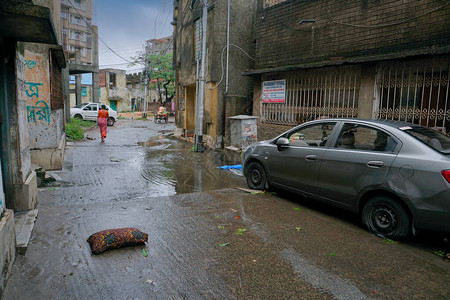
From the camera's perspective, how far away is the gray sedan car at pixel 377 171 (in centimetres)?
372

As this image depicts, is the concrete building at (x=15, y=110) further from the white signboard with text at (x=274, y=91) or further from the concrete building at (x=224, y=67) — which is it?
the concrete building at (x=224, y=67)

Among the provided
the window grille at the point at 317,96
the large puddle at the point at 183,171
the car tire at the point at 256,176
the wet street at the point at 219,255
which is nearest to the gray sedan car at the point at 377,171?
the wet street at the point at 219,255

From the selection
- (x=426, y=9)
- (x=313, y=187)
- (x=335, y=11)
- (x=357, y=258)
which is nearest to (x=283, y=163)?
(x=313, y=187)

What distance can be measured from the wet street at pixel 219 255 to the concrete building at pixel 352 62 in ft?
11.4

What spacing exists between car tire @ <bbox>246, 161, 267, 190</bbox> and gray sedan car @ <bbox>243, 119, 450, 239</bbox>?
20.4 inches

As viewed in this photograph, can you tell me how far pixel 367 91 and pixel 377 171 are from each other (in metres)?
4.23

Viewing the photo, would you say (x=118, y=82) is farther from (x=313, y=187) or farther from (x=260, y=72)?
(x=313, y=187)

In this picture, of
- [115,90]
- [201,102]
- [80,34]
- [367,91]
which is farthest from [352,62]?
[80,34]

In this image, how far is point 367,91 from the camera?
308 inches

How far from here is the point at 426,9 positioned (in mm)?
6715

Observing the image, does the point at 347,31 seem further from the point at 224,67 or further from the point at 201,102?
the point at 201,102

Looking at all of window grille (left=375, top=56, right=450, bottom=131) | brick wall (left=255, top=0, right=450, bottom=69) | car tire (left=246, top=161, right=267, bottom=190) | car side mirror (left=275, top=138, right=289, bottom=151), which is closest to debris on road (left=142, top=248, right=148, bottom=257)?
car side mirror (left=275, top=138, right=289, bottom=151)

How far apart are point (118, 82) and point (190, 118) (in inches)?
1299

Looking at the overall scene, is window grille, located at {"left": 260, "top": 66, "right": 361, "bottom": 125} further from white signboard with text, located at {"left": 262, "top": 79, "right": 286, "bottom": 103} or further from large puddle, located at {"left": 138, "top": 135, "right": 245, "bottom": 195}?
large puddle, located at {"left": 138, "top": 135, "right": 245, "bottom": 195}
